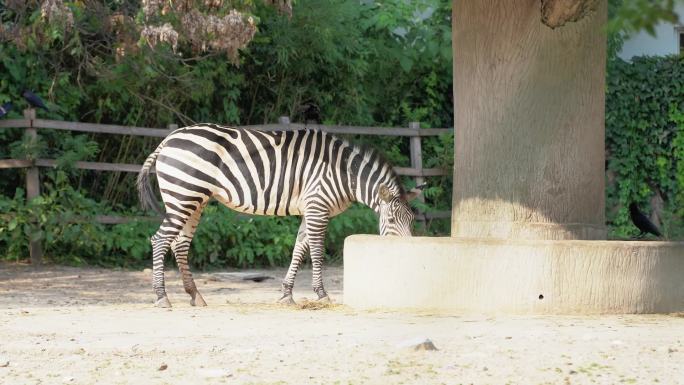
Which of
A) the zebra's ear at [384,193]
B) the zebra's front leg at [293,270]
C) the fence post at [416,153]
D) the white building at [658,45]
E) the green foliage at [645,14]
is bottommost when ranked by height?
the zebra's front leg at [293,270]

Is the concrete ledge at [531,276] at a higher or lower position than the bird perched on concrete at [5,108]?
lower

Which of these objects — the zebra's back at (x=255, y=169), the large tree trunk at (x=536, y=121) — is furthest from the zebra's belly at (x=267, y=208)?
the large tree trunk at (x=536, y=121)

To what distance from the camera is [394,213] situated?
28.4ft

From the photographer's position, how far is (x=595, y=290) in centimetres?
672

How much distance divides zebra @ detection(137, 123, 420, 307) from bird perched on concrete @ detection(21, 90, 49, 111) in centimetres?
319

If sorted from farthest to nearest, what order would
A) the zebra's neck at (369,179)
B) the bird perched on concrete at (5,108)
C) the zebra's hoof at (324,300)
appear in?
the bird perched on concrete at (5,108) < the zebra's neck at (369,179) < the zebra's hoof at (324,300)

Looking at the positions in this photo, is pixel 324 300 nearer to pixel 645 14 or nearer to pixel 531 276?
pixel 531 276

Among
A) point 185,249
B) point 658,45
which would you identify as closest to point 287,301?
point 185,249

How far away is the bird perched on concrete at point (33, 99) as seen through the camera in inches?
447

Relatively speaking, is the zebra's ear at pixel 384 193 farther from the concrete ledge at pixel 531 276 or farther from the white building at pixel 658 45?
the white building at pixel 658 45

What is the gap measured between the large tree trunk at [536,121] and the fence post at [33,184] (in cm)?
591

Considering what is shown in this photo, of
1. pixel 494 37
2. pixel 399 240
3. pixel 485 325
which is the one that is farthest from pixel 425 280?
pixel 494 37

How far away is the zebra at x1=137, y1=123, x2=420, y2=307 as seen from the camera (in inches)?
333

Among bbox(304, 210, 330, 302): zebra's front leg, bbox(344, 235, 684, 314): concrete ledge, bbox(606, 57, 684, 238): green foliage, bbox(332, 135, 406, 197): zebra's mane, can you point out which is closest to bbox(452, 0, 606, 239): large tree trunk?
bbox(344, 235, 684, 314): concrete ledge
